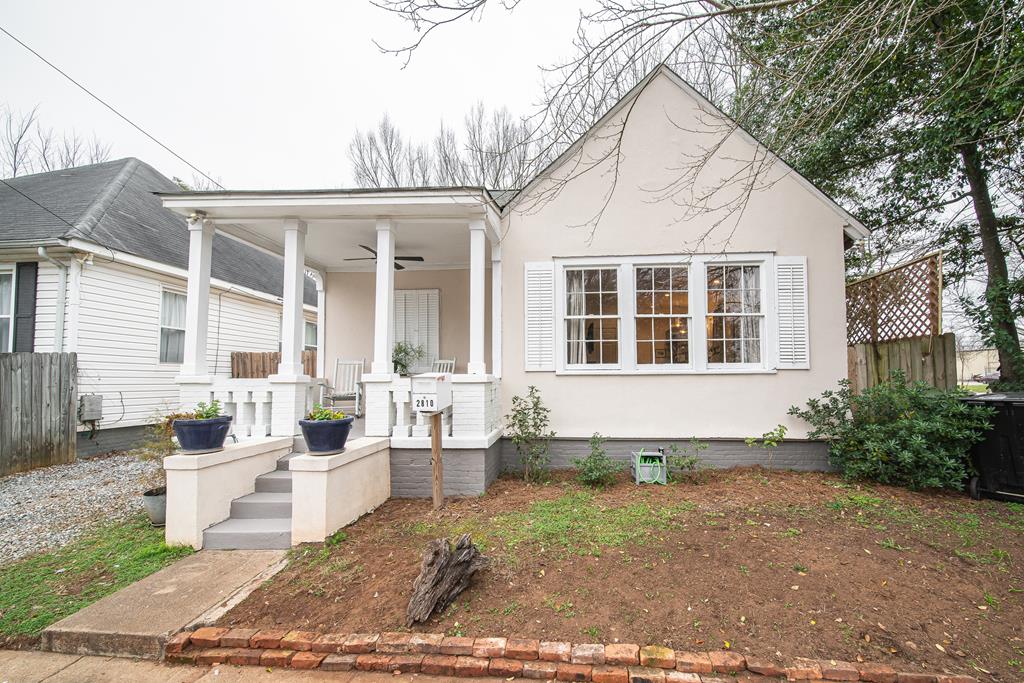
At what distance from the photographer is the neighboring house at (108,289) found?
7.62 meters

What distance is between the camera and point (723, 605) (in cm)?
292

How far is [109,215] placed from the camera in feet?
29.0

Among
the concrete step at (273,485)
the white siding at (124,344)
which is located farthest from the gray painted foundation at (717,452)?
the white siding at (124,344)

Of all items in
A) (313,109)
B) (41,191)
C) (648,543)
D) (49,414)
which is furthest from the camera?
Answer: (313,109)

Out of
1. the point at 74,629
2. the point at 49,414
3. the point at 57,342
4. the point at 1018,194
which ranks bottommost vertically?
the point at 74,629

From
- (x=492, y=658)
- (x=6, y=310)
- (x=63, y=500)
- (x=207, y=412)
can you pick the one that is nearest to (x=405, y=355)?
→ (x=207, y=412)

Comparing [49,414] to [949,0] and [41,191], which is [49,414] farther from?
[949,0]

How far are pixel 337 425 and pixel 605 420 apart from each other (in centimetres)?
354

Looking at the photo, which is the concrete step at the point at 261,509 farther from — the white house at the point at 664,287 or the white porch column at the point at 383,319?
the white house at the point at 664,287

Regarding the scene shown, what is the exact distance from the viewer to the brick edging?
93.8 inches

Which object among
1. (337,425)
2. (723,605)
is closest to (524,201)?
(337,425)

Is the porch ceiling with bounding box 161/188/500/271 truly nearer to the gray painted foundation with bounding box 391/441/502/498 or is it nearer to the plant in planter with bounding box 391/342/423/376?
the plant in planter with bounding box 391/342/423/376

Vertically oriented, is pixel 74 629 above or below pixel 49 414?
below

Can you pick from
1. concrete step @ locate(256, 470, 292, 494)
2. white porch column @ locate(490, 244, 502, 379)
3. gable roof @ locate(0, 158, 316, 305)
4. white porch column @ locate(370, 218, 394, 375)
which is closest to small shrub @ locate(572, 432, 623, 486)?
white porch column @ locate(490, 244, 502, 379)
